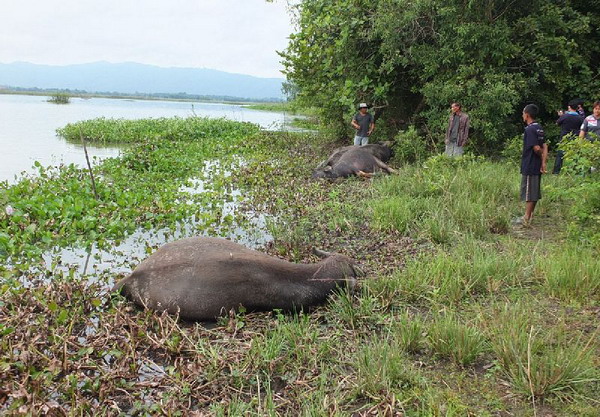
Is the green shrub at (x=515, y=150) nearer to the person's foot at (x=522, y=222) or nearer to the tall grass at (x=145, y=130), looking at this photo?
the person's foot at (x=522, y=222)

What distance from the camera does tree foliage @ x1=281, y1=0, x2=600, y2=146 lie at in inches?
400

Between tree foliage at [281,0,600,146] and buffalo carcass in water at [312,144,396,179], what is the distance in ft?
6.34

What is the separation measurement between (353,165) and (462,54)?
351cm

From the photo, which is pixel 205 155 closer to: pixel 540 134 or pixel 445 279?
pixel 540 134

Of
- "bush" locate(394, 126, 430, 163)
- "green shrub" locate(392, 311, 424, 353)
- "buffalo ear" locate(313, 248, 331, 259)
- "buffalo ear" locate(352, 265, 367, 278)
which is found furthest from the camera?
"bush" locate(394, 126, 430, 163)

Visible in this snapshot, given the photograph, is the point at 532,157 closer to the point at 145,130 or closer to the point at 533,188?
the point at 533,188

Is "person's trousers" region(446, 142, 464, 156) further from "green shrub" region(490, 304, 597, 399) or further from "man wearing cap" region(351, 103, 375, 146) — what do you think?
"green shrub" region(490, 304, 597, 399)

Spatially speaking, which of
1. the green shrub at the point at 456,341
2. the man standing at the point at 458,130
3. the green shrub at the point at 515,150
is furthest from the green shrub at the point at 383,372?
the green shrub at the point at 515,150

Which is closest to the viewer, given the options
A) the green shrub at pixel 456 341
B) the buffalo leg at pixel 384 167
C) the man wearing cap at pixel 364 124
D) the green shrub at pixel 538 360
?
the green shrub at pixel 538 360

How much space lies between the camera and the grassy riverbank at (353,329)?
9.66 ft

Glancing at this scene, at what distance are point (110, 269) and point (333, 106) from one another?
33.8 ft

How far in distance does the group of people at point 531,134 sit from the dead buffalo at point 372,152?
55 centimetres

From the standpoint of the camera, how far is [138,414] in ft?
9.68

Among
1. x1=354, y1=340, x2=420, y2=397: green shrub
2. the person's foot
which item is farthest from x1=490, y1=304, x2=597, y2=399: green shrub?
the person's foot
